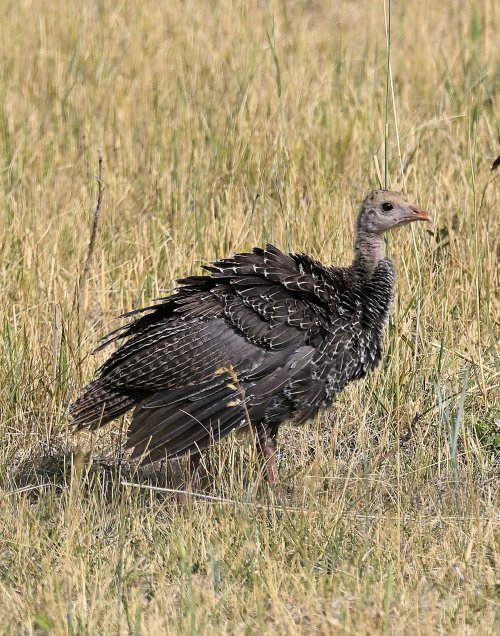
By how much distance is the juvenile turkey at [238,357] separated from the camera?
549cm

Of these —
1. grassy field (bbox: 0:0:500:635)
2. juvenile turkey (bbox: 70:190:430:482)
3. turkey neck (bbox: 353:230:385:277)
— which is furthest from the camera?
turkey neck (bbox: 353:230:385:277)

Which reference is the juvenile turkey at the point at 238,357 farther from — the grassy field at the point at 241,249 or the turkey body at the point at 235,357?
the grassy field at the point at 241,249

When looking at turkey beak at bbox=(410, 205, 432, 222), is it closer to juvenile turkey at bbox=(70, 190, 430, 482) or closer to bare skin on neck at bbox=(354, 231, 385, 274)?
bare skin on neck at bbox=(354, 231, 385, 274)

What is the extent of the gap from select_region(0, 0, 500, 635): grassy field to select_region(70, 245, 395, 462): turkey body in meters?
0.29

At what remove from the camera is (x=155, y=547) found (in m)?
4.82

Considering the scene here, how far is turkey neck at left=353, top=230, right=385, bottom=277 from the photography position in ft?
20.5

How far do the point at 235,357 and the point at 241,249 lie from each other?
7.27 ft

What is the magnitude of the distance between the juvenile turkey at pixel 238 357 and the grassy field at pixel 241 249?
276 mm

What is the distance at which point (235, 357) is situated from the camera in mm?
5562

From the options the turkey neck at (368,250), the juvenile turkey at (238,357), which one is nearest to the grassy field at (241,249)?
the juvenile turkey at (238,357)

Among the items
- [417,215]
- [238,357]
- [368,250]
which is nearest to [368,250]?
[368,250]

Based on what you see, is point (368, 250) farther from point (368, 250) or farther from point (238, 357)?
point (238, 357)

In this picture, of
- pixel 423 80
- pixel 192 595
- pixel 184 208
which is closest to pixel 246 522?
pixel 192 595

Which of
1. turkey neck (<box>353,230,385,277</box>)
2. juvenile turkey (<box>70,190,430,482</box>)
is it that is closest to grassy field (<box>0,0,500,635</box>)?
juvenile turkey (<box>70,190,430,482</box>)
